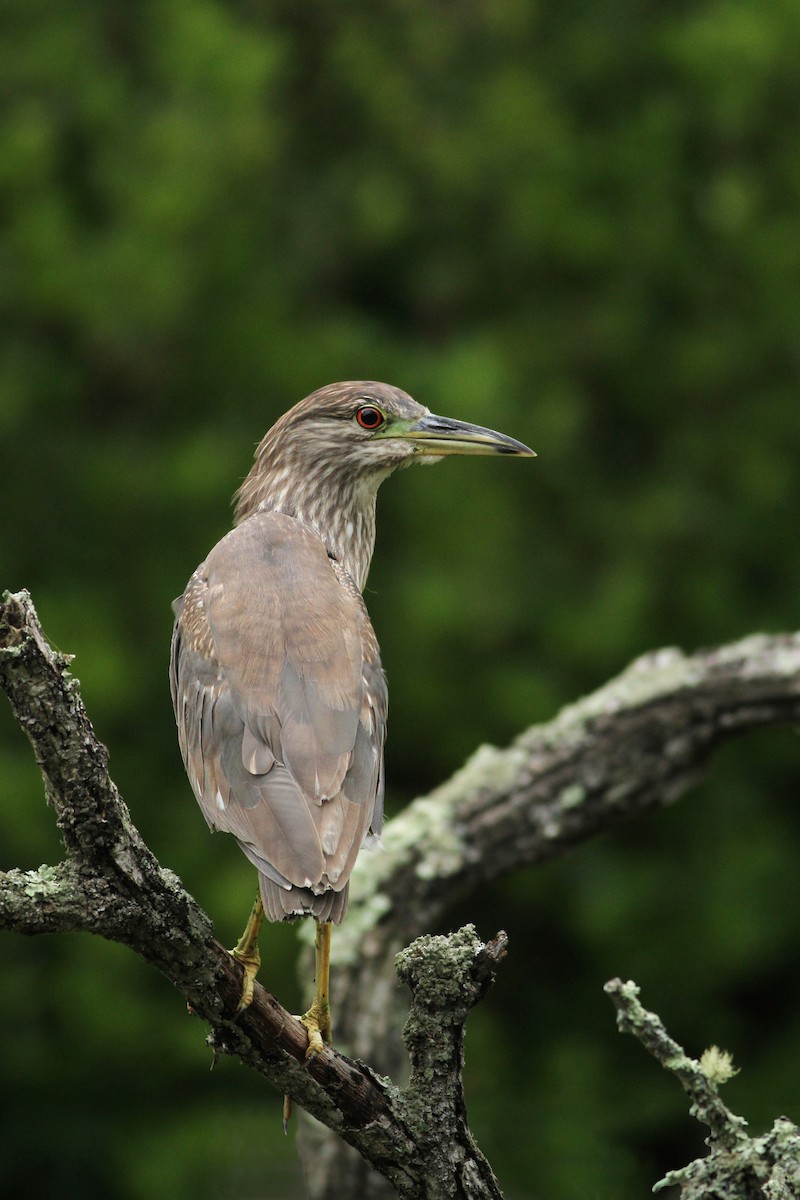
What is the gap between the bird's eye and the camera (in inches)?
161

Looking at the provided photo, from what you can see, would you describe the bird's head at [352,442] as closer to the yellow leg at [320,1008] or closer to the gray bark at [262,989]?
the gray bark at [262,989]

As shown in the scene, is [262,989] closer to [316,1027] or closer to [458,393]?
[316,1027]

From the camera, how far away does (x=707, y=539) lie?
759 centimetres

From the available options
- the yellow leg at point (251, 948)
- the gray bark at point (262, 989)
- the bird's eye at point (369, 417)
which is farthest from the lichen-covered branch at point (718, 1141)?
the bird's eye at point (369, 417)

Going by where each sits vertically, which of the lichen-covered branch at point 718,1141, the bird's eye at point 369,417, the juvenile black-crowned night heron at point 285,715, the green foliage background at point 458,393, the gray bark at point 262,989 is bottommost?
the lichen-covered branch at point 718,1141

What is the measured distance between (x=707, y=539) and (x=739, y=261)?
1.35 meters

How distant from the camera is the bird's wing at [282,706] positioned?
295 cm

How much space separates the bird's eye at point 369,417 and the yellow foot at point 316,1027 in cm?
163

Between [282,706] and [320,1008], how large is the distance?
23.2 inches

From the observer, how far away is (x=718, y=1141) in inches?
108

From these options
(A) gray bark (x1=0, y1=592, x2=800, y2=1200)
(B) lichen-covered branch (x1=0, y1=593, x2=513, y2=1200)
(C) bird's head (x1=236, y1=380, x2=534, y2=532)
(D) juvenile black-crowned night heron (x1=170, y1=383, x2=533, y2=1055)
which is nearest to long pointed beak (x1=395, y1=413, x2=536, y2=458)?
(C) bird's head (x1=236, y1=380, x2=534, y2=532)

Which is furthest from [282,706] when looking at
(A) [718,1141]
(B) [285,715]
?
(A) [718,1141]

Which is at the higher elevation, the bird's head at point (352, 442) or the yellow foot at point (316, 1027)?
the bird's head at point (352, 442)

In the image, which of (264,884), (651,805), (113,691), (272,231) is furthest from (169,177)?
(264,884)
